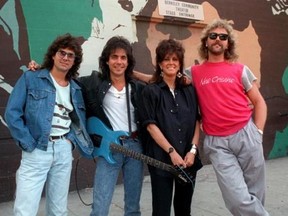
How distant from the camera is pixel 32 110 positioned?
9.28 ft

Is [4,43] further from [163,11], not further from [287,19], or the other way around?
[287,19]

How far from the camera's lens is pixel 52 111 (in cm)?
287

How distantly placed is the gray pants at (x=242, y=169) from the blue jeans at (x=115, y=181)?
0.70 m

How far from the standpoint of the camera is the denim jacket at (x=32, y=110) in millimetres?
2736

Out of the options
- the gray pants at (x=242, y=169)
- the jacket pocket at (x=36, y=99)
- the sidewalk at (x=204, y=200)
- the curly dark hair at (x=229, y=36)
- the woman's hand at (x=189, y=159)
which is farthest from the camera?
the sidewalk at (x=204, y=200)

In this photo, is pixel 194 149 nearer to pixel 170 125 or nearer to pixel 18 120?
pixel 170 125

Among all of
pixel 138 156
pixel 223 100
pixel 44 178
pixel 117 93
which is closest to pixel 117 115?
pixel 117 93

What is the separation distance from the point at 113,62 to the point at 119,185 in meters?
2.99

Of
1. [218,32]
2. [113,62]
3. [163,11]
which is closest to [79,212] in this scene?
[113,62]

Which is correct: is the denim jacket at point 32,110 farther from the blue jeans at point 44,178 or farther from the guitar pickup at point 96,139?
the guitar pickup at point 96,139

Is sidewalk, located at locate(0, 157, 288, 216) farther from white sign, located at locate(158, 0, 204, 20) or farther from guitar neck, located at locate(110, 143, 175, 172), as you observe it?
white sign, located at locate(158, 0, 204, 20)

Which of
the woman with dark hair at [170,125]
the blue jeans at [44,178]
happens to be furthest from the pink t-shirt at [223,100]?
the blue jeans at [44,178]

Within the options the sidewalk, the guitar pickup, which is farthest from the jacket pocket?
the sidewalk

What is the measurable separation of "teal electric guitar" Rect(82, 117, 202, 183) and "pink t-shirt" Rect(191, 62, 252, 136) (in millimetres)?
375
